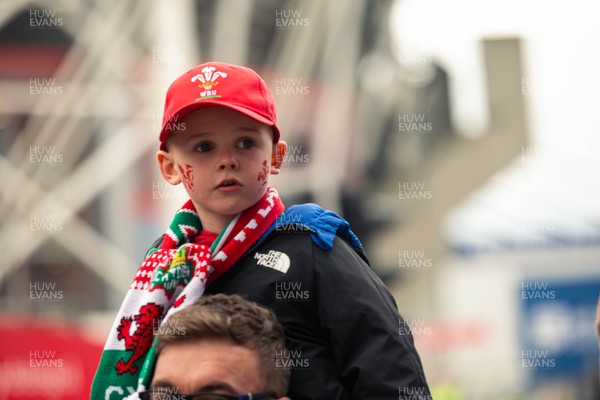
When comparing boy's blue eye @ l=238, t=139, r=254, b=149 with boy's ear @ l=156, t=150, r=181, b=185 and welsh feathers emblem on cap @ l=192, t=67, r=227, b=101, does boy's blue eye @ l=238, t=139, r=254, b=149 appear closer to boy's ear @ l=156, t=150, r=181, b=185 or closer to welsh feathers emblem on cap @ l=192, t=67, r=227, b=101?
welsh feathers emblem on cap @ l=192, t=67, r=227, b=101

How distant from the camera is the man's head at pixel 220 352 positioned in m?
3.20

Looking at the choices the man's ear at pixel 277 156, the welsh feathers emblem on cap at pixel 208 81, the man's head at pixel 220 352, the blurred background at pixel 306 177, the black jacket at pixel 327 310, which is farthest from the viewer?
the blurred background at pixel 306 177

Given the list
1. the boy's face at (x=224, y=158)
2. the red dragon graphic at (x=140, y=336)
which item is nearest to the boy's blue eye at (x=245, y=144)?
the boy's face at (x=224, y=158)

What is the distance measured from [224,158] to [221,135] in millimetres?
86

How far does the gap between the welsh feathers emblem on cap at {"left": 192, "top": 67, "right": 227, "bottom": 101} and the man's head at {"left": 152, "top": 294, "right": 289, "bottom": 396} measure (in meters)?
0.74

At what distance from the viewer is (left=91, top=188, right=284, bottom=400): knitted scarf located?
3631 mm

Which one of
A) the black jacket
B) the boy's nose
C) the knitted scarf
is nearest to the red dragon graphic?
the knitted scarf

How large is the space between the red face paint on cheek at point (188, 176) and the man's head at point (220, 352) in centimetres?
57

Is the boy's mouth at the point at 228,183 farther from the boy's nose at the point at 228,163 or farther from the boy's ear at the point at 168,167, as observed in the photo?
the boy's ear at the point at 168,167

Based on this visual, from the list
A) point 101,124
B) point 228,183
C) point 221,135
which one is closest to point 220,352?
point 228,183

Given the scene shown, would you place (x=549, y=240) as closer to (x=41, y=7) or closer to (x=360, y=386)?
(x=41, y=7)

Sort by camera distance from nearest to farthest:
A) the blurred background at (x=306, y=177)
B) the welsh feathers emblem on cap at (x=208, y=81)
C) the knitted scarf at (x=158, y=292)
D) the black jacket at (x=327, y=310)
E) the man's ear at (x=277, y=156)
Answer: the black jacket at (x=327, y=310), the knitted scarf at (x=158, y=292), the welsh feathers emblem on cap at (x=208, y=81), the man's ear at (x=277, y=156), the blurred background at (x=306, y=177)

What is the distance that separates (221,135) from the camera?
148 inches

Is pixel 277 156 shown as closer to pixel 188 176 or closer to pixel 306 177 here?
pixel 188 176
